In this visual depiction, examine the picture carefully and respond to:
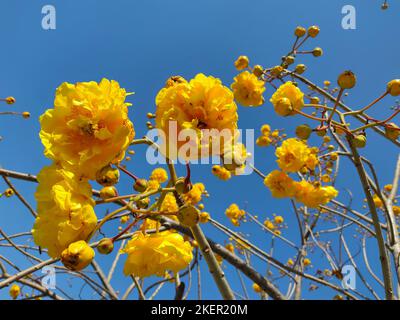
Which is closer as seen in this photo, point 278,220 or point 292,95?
point 292,95

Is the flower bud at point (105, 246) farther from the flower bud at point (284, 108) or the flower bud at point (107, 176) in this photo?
the flower bud at point (284, 108)

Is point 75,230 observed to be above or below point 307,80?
below

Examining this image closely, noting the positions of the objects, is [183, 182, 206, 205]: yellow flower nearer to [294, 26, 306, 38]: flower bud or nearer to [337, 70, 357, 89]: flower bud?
[337, 70, 357, 89]: flower bud

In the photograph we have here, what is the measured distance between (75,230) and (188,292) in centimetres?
364

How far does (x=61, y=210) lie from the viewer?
4.20 ft

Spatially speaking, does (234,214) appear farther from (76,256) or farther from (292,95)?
(76,256)

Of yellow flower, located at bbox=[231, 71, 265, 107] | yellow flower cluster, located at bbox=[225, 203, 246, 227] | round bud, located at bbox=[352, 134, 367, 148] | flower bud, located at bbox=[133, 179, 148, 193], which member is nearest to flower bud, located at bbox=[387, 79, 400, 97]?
round bud, located at bbox=[352, 134, 367, 148]

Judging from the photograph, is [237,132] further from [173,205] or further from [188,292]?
[188,292]

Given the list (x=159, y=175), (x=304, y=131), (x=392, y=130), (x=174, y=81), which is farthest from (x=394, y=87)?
(x=159, y=175)

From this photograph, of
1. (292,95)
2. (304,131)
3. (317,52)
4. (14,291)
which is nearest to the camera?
(304,131)

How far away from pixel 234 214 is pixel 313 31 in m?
3.81

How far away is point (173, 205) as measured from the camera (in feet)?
10.1

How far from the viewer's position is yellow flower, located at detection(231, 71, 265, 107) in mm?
3111
